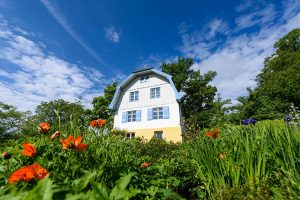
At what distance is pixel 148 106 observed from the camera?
19.2 metres

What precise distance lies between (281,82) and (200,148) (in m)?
22.8

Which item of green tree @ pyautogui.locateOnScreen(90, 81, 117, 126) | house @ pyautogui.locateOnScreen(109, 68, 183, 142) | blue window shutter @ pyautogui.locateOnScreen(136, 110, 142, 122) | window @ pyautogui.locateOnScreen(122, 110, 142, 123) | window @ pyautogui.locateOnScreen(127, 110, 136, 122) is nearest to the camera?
house @ pyautogui.locateOnScreen(109, 68, 183, 142)

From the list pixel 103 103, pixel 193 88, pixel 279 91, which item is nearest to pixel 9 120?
pixel 103 103

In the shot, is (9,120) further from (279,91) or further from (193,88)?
(279,91)

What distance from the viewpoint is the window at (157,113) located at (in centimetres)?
1844

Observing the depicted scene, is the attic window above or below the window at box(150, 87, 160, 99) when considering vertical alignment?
above

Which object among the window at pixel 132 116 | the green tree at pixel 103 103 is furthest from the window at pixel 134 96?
the green tree at pixel 103 103

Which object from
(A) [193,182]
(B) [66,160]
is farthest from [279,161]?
(B) [66,160]

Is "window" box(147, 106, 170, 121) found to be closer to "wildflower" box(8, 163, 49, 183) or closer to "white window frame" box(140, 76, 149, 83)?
"white window frame" box(140, 76, 149, 83)

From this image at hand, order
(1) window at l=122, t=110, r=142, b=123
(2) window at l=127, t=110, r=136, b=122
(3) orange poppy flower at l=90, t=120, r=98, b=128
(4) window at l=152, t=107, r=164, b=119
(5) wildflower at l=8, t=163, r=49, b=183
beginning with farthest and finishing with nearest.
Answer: (2) window at l=127, t=110, r=136, b=122 < (1) window at l=122, t=110, r=142, b=123 < (4) window at l=152, t=107, r=164, b=119 < (3) orange poppy flower at l=90, t=120, r=98, b=128 < (5) wildflower at l=8, t=163, r=49, b=183

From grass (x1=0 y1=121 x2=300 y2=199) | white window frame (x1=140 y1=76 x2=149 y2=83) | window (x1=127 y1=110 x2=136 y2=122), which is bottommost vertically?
grass (x1=0 y1=121 x2=300 y2=199)

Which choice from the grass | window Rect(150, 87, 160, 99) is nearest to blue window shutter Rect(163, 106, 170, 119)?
window Rect(150, 87, 160, 99)

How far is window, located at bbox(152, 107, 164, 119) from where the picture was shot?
18.4m

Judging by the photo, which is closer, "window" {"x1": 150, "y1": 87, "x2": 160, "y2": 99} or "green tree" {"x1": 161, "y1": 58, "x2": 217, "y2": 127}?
"window" {"x1": 150, "y1": 87, "x2": 160, "y2": 99}
